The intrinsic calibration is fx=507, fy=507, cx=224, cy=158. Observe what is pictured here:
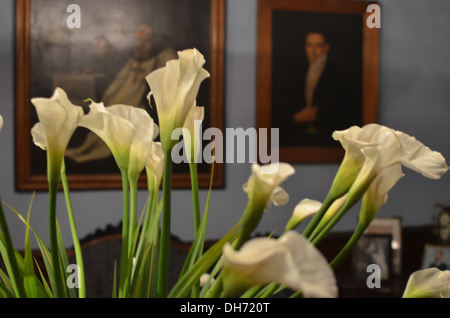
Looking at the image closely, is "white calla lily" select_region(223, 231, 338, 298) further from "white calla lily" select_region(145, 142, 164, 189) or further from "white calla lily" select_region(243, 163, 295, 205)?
"white calla lily" select_region(145, 142, 164, 189)

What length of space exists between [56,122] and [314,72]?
1.51 meters

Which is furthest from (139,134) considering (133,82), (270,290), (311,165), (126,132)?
(311,165)

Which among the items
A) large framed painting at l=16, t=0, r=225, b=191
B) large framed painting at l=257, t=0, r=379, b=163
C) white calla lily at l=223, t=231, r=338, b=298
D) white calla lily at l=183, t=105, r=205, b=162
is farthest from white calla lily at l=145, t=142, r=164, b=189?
large framed painting at l=257, t=0, r=379, b=163

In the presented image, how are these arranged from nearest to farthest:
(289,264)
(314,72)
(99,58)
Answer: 1. (289,264)
2. (99,58)
3. (314,72)

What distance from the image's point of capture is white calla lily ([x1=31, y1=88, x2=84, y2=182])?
0.23m

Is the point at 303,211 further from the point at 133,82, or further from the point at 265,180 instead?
the point at 133,82

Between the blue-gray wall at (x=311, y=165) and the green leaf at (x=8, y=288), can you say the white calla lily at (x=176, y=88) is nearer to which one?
the green leaf at (x=8, y=288)

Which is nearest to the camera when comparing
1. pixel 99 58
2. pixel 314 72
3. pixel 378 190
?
pixel 378 190

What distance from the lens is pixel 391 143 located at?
0.26 meters

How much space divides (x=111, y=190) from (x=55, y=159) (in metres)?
1.30

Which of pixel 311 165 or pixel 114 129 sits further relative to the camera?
pixel 311 165

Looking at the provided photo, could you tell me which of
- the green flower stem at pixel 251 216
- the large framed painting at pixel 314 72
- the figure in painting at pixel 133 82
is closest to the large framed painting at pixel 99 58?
the figure in painting at pixel 133 82

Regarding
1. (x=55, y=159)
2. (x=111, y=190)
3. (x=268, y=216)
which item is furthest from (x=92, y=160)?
(x=55, y=159)

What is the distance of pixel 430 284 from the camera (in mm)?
297
